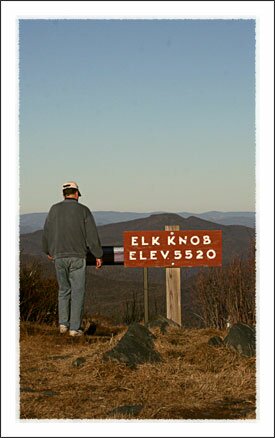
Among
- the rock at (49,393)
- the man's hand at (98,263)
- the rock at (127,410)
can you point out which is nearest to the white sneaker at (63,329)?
the man's hand at (98,263)

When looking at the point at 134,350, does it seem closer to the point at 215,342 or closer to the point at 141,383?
the point at 141,383

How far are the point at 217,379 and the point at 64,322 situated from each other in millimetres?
3618

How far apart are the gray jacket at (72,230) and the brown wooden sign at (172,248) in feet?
2.36

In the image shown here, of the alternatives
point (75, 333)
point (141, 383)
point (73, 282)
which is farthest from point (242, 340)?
point (73, 282)

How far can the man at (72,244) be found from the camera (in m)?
11.0

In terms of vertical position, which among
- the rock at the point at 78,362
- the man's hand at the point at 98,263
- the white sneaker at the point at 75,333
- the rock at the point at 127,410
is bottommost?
the rock at the point at 127,410

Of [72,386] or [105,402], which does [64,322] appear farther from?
[105,402]

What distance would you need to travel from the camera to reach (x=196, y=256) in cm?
1165

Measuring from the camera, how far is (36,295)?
43.3 feet

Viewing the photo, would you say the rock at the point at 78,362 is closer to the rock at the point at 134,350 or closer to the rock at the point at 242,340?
the rock at the point at 134,350

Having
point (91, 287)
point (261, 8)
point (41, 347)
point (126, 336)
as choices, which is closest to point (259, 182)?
point (261, 8)

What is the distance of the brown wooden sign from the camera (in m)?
11.6

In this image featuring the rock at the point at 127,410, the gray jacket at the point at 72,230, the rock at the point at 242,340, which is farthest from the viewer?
the gray jacket at the point at 72,230

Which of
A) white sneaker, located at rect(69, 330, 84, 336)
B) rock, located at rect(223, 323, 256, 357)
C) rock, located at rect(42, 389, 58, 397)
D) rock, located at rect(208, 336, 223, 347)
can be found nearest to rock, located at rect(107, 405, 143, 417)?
rock, located at rect(42, 389, 58, 397)
